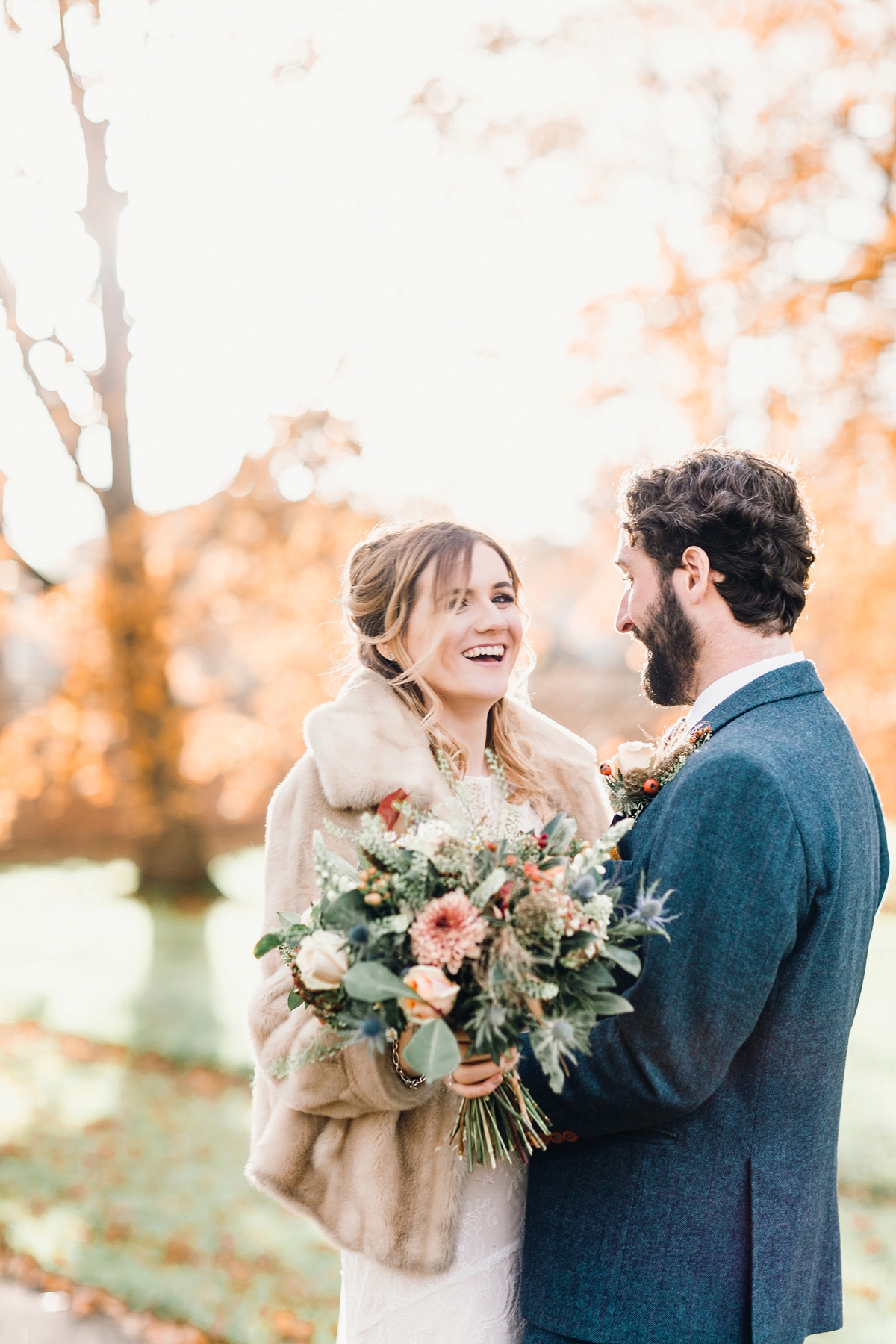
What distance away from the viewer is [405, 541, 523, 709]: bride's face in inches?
108

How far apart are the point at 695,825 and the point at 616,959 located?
11.8 inches

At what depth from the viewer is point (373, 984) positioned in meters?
1.62

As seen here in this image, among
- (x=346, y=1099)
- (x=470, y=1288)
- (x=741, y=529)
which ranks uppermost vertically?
(x=741, y=529)

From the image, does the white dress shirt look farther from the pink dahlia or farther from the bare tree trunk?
the bare tree trunk

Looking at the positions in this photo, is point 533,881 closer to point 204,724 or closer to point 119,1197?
point 119,1197

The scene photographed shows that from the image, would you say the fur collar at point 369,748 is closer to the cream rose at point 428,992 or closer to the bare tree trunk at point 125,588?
the cream rose at point 428,992

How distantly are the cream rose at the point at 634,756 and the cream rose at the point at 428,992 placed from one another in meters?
0.78

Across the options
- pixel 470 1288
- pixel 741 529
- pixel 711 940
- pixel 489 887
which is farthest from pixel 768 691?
pixel 470 1288

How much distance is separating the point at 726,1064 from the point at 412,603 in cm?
144

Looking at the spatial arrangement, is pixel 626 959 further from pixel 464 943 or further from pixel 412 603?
pixel 412 603

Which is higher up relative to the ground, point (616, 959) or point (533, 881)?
point (533, 881)

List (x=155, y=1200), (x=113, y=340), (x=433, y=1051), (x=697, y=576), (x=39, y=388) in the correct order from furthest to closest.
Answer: (x=113, y=340), (x=39, y=388), (x=155, y=1200), (x=697, y=576), (x=433, y=1051)

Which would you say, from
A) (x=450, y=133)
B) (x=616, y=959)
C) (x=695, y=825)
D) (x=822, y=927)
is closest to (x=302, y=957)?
(x=616, y=959)

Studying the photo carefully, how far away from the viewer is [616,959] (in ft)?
5.63
